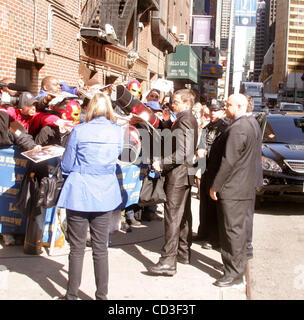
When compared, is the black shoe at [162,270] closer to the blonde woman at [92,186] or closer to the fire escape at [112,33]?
the blonde woman at [92,186]

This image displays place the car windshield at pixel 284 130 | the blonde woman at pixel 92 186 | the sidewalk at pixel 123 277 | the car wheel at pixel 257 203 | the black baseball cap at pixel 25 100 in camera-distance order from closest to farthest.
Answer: the blonde woman at pixel 92 186
the sidewalk at pixel 123 277
the black baseball cap at pixel 25 100
the car wheel at pixel 257 203
the car windshield at pixel 284 130

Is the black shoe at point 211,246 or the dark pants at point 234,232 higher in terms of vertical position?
the dark pants at point 234,232

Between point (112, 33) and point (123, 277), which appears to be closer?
point (123, 277)

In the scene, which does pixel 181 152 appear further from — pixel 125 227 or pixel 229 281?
pixel 125 227

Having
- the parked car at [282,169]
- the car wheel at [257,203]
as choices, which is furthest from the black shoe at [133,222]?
the car wheel at [257,203]

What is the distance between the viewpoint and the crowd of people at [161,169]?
3.92 m

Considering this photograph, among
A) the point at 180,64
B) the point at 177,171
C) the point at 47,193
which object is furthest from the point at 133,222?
the point at 180,64

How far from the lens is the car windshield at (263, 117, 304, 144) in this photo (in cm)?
930

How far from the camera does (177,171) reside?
5.07 meters

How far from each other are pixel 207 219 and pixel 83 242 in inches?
111

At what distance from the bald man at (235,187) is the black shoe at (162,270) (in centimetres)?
52

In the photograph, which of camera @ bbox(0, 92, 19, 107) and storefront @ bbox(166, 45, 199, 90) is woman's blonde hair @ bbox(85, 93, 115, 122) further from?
storefront @ bbox(166, 45, 199, 90)

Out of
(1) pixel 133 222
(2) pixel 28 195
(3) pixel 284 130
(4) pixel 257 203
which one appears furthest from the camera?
(3) pixel 284 130

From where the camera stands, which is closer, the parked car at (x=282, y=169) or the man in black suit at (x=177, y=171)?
the man in black suit at (x=177, y=171)
